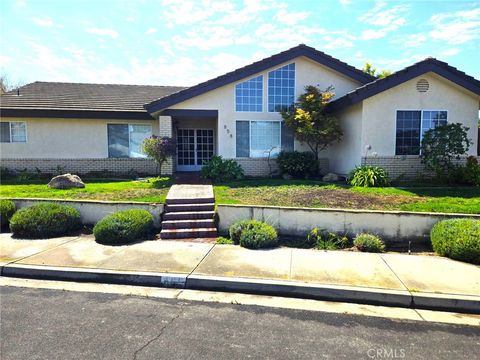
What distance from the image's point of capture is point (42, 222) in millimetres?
7672

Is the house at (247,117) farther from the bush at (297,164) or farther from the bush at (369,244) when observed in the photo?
the bush at (369,244)

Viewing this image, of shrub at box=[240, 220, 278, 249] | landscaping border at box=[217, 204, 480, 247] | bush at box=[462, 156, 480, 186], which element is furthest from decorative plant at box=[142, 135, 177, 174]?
bush at box=[462, 156, 480, 186]

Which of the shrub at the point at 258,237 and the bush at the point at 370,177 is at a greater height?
the bush at the point at 370,177

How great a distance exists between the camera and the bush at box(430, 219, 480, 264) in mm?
6074

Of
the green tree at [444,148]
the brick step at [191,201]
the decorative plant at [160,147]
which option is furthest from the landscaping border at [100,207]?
the green tree at [444,148]

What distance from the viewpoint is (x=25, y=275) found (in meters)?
5.65

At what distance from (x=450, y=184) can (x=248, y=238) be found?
8456 millimetres

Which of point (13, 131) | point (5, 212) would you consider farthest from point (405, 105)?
point (13, 131)

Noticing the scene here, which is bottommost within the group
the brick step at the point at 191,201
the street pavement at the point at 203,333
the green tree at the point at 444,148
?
the street pavement at the point at 203,333

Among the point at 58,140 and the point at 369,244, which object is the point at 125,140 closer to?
the point at 58,140

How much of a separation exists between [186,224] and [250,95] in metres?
8.08

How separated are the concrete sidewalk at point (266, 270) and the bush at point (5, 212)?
149 cm

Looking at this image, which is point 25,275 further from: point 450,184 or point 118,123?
point 450,184

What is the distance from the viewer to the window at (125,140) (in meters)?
16.0
